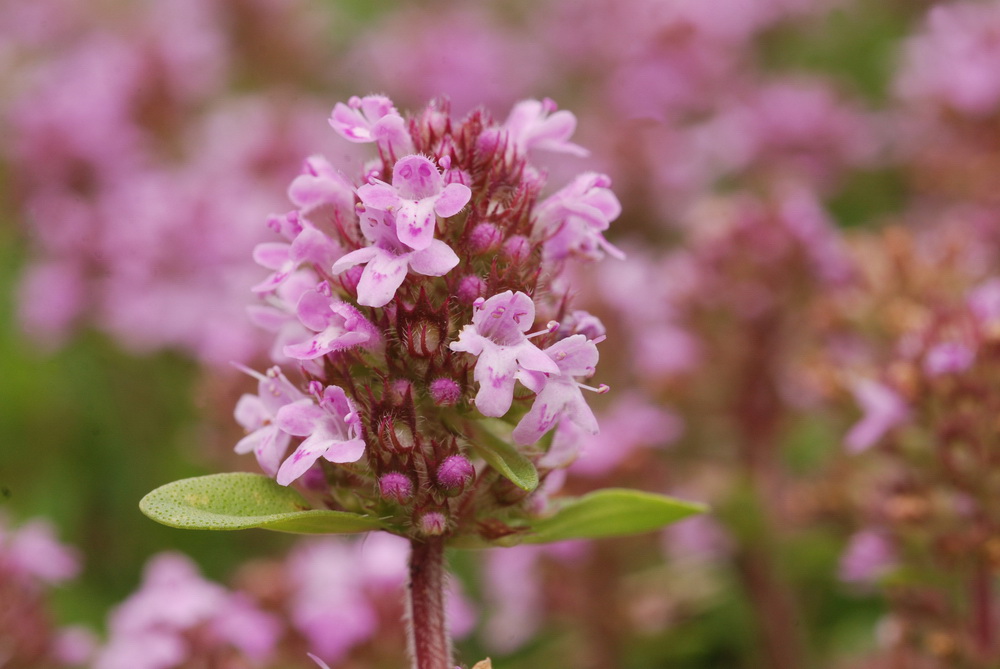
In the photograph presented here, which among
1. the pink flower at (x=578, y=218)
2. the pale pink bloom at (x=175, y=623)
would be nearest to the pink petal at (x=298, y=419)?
the pink flower at (x=578, y=218)

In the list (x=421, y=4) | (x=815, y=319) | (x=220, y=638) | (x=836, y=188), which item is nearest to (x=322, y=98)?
(x=421, y=4)

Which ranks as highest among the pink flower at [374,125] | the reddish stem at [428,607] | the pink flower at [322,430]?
the pink flower at [374,125]

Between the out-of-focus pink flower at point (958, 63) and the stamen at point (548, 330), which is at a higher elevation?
the out-of-focus pink flower at point (958, 63)

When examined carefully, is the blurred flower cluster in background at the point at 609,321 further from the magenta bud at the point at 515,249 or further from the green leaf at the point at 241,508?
the green leaf at the point at 241,508

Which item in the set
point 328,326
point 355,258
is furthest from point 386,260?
point 328,326

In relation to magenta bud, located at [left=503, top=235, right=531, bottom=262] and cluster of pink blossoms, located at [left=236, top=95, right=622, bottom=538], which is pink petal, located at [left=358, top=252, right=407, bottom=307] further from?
magenta bud, located at [left=503, top=235, right=531, bottom=262]

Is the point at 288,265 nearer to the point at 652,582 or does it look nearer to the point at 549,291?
the point at 549,291

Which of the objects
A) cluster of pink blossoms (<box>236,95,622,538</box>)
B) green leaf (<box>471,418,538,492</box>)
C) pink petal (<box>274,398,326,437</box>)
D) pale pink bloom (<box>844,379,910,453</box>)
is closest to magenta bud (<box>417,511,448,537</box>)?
cluster of pink blossoms (<box>236,95,622,538</box>)
